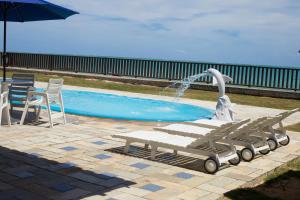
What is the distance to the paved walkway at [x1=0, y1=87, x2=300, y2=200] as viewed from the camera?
4.85 meters

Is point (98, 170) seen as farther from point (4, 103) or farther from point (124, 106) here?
point (124, 106)

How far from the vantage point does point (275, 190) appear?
536cm

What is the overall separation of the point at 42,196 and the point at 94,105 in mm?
10525

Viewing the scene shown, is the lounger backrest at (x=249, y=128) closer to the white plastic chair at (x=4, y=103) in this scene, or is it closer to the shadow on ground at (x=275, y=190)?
the shadow on ground at (x=275, y=190)

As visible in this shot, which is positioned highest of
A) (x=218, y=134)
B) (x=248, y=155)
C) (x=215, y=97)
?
(x=218, y=134)

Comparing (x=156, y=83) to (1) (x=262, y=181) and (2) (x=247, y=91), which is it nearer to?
(2) (x=247, y=91)

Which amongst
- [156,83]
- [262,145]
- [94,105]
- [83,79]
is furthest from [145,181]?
[83,79]

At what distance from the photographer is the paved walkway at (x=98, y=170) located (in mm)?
4848

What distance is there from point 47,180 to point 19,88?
173 inches

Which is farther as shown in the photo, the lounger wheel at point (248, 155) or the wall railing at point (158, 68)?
the wall railing at point (158, 68)

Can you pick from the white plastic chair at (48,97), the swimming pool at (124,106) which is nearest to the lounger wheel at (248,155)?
the white plastic chair at (48,97)

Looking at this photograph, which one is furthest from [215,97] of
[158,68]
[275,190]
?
[275,190]

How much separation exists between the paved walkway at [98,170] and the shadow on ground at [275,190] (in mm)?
211

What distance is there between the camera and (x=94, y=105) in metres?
15.0
